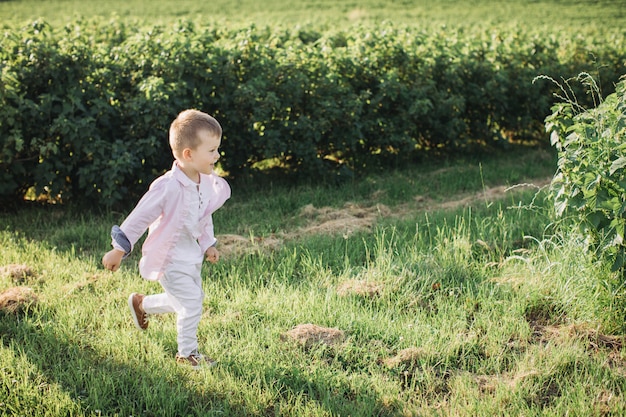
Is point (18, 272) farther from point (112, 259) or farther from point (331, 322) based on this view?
point (331, 322)

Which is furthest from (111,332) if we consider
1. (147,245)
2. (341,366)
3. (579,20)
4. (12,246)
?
(579,20)

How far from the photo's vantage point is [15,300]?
15.4 feet

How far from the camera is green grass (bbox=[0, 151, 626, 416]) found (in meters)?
3.74

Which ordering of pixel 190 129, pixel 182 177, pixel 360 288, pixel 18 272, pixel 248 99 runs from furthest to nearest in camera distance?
pixel 248 99, pixel 18 272, pixel 360 288, pixel 182 177, pixel 190 129

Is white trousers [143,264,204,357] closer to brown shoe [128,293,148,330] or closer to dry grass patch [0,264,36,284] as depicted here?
brown shoe [128,293,148,330]

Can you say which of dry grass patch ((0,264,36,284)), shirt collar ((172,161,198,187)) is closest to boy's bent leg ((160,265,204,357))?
shirt collar ((172,161,198,187))

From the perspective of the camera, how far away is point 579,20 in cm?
1762

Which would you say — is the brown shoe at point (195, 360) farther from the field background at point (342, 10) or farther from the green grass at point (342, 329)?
the field background at point (342, 10)

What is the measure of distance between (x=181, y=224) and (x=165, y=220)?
9 cm

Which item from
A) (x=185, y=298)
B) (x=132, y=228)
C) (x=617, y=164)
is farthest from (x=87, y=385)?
(x=617, y=164)

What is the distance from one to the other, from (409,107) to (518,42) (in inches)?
101

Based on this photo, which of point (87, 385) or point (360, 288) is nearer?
point (87, 385)

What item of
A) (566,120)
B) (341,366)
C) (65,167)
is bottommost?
(341,366)

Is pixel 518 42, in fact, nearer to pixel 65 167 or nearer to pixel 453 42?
pixel 453 42
